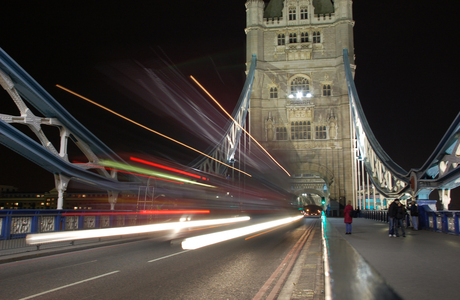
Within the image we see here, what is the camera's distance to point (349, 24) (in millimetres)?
55594

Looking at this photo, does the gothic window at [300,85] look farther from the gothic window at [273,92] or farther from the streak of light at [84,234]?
the streak of light at [84,234]

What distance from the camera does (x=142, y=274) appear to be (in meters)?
8.22

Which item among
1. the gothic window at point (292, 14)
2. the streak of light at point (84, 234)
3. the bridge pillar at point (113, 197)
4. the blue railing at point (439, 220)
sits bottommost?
the streak of light at point (84, 234)

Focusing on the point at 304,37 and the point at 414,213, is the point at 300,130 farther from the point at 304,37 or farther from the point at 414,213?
the point at 414,213

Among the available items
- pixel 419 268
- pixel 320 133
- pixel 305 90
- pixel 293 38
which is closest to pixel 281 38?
pixel 293 38

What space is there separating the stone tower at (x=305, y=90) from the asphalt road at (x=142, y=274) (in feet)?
139

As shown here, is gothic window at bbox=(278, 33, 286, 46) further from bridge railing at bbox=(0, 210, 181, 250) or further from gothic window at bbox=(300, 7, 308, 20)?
bridge railing at bbox=(0, 210, 181, 250)

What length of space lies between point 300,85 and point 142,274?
49913 millimetres

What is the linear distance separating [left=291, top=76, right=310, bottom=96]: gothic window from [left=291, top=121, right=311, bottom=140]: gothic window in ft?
14.3

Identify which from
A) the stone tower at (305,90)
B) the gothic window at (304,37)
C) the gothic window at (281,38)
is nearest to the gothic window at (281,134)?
the stone tower at (305,90)

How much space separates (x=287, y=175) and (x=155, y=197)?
3658cm

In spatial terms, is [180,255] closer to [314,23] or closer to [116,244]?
[116,244]

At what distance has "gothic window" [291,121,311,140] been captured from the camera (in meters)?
54.4

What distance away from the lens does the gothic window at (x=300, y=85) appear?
5528cm
